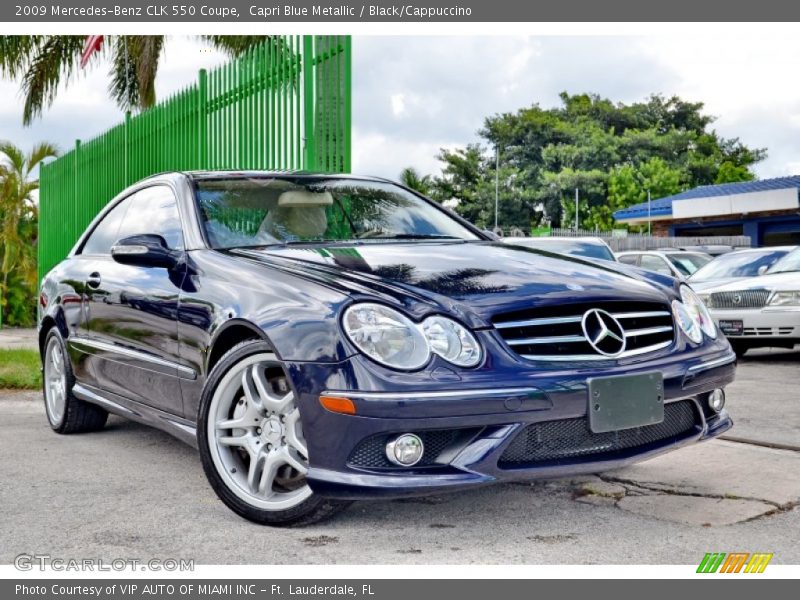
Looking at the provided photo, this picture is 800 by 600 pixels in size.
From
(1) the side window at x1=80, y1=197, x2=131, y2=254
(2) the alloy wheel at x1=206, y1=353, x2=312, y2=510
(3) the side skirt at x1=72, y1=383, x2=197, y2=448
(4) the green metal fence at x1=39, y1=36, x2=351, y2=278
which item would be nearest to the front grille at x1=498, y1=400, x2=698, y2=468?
(2) the alloy wheel at x1=206, y1=353, x2=312, y2=510

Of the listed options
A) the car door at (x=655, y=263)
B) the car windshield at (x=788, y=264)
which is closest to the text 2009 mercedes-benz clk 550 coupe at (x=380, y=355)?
the car windshield at (x=788, y=264)

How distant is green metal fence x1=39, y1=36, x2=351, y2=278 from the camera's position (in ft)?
23.1

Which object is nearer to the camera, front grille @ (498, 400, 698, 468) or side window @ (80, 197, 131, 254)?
front grille @ (498, 400, 698, 468)

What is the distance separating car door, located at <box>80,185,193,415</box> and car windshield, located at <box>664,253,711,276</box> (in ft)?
42.6

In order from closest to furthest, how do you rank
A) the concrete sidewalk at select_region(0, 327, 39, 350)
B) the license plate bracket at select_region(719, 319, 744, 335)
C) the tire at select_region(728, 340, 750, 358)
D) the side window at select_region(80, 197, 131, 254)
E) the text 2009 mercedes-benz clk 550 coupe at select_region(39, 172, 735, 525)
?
the text 2009 mercedes-benz clk 550 coupe at select_region(39, 172, 735, 525), the side window at select_region(80, 197, 131, 254), the license plate bracket at select_region(719, 319, 744, 335), the tire at select_region(728, 340, 750, 358), the concrete sidewalk at select_region(0, 327, 39, 350)

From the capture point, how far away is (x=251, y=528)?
3.72m

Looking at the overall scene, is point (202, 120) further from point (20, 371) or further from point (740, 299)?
point (740, 299)

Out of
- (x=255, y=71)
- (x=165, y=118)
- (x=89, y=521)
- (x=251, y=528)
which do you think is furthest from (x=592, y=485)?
(x=165, y=118)

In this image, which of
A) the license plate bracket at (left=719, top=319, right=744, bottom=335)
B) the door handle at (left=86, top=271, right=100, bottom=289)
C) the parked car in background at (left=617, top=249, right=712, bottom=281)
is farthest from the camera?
the parked car in background at (left=617, top=249, right=712, bottom=281)

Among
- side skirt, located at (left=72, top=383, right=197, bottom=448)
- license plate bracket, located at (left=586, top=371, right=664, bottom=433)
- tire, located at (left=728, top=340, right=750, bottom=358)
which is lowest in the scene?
tire, located at (left=728, top=340, right=750, bottom=358)

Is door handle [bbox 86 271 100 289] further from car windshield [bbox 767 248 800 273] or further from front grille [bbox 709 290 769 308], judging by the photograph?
car windshield [bbox 767 248 800 273]

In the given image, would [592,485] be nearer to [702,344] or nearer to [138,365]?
[702,344]

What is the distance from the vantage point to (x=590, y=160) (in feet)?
209

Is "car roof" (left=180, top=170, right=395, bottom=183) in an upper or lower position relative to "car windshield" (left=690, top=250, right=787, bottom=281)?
upper
